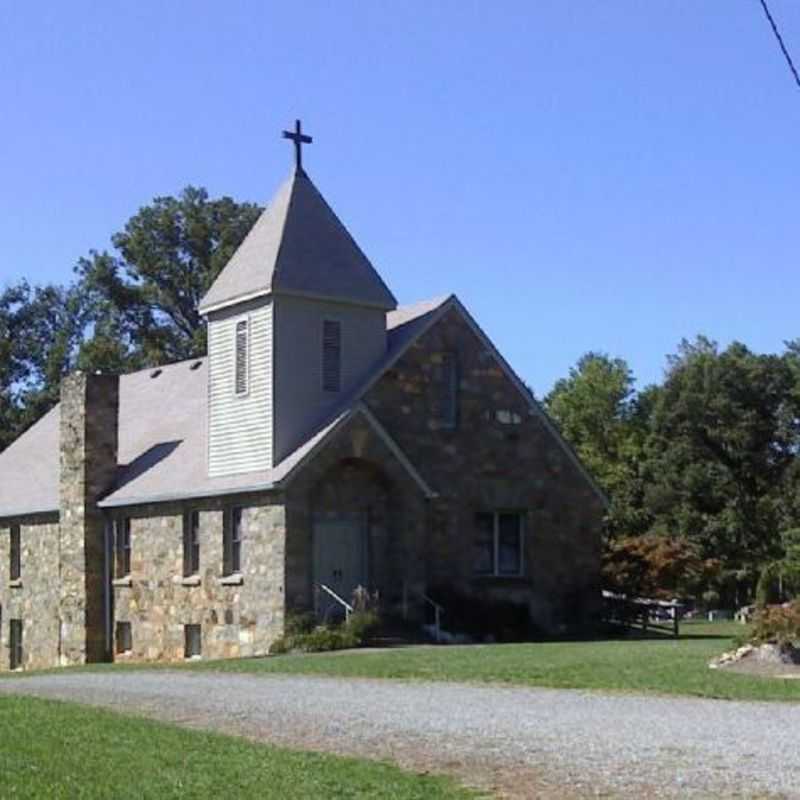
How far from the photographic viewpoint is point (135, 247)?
6681cm

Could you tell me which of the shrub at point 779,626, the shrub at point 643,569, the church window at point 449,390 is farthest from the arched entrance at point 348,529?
the shrub at point 779,626

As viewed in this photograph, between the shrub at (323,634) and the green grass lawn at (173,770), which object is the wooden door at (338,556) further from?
the green grass lawn at (173,770)

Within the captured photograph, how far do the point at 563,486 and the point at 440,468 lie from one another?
3.43 m

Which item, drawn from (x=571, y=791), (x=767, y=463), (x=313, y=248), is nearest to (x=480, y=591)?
(x=313, y=248)

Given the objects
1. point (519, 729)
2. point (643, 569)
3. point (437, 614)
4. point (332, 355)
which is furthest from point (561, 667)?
point (643, 569)

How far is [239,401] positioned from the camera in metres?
34.4

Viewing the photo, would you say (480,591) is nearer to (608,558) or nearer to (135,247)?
(608,558)

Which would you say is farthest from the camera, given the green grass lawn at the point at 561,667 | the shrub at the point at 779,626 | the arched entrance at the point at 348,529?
the arched entrance at the point at 348,529

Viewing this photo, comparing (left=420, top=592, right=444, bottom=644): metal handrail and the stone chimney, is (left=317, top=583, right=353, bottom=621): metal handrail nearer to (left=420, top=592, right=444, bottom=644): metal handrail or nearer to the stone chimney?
(left=420, top=592, right=444, bottom=644): metal handrail

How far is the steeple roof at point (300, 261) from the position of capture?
111 feet

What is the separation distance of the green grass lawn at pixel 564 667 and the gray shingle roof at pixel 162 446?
5.74 metres

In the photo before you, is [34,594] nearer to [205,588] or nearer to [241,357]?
[205,588]

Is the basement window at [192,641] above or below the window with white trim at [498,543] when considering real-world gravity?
below

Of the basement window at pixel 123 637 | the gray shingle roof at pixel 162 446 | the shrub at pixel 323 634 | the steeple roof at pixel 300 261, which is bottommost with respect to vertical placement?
the basement window at pixel 123 637
